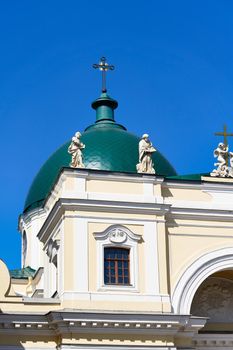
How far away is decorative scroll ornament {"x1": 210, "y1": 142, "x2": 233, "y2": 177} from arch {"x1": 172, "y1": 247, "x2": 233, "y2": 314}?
114 inches

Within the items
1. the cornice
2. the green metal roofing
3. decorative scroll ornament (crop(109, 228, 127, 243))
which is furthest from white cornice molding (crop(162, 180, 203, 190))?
the green metal roofing

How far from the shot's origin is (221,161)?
29688 mm

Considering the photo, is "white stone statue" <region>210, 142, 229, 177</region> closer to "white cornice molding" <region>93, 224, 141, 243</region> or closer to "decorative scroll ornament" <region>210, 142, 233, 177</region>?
"decorative scroll ornament" <region>210, 142, 233, 177</region>

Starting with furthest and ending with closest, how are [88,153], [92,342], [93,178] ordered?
[88,153]
[93,178]
[92,342]

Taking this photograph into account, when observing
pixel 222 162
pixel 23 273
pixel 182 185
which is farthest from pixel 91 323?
pixel 23 273

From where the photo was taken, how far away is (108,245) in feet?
87.7

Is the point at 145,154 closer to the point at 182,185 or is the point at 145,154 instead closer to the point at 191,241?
the point at 182,185

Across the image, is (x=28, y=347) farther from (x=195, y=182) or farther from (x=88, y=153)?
(x=88, y=153)

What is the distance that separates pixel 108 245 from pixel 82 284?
5.27 feet

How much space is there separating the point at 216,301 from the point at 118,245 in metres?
5.17

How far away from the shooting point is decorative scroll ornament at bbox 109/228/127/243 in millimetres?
26828

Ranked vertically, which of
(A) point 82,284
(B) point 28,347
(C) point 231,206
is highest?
(C) point 231,206

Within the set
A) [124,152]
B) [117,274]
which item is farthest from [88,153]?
[117,274]

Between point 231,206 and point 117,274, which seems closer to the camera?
point 117,274
